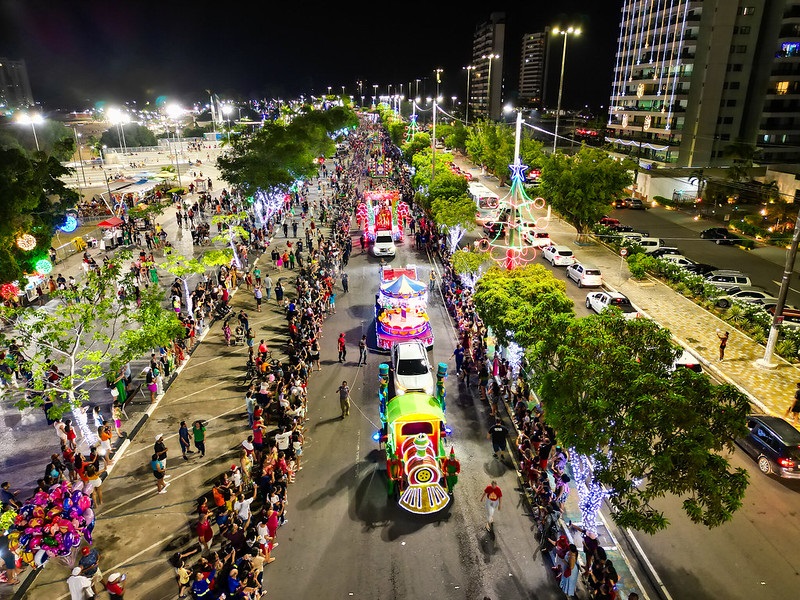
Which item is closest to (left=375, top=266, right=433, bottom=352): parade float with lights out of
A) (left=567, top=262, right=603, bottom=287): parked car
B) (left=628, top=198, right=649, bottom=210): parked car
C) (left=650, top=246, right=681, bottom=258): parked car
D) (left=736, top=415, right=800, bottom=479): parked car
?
(left=736, top=415, right=800, bottom=479): parked car

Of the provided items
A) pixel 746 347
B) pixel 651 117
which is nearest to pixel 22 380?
pixel 746 347

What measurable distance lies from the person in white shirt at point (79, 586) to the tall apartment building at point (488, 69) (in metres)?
141

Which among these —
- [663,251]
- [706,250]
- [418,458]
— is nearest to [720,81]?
[706,250]

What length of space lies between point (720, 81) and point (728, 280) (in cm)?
4144

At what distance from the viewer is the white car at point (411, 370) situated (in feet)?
51.4

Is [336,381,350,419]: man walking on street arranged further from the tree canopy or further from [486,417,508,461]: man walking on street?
the tree canopy

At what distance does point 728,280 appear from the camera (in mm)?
28766

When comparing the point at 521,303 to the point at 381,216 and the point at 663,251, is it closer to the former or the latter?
the point at 381,216

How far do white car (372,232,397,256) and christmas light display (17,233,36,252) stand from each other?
19.0 m

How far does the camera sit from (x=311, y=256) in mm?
32844

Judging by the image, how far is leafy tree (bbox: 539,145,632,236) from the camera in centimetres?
3641

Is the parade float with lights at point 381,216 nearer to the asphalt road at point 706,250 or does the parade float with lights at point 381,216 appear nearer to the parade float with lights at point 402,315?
the parade float with lights at point 402,315

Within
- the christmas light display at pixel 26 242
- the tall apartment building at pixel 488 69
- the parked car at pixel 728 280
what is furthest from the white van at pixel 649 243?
the tall apartment building at pixel 488 69

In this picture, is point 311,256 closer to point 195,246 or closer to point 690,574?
point 195,246
